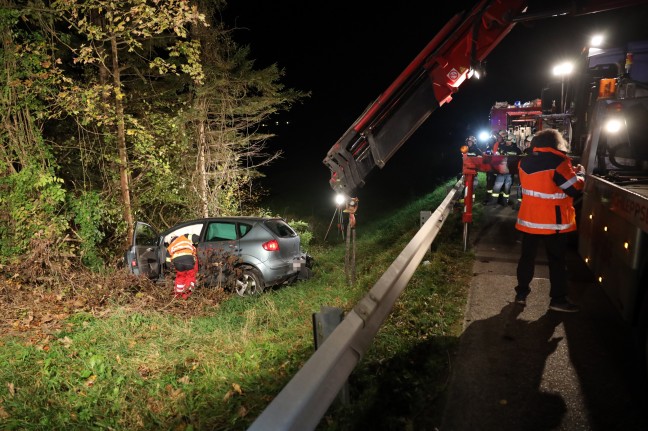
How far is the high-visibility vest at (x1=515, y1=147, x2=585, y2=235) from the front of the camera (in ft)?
14.5

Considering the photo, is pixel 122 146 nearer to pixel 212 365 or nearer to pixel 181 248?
pixel 181 248

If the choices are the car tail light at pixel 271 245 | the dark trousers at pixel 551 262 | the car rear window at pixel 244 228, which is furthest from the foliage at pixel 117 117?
the dark trousers at pixel 551 262

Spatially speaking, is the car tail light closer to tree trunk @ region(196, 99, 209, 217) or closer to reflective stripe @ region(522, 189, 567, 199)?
reflective stripe @ region(522, 189, 567, 199)

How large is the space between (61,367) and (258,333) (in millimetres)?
2150

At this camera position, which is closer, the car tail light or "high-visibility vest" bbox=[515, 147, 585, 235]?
"high-visibility vest" bbox=[515, 147, 585, 235]

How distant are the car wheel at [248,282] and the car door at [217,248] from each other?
349 mm

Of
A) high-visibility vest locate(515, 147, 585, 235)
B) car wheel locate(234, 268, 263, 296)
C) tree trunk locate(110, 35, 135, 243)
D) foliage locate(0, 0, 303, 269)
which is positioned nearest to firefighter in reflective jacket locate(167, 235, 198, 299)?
car wheel locate(234, 268, 263, 296)

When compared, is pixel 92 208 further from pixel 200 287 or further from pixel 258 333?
pixel 258 333

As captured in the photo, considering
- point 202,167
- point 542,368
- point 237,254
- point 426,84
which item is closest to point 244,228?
point 237,254

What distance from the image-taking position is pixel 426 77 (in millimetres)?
5578

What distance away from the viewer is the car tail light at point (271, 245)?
7645mm

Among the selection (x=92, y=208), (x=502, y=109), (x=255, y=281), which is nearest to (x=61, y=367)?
(x=255, y=281)

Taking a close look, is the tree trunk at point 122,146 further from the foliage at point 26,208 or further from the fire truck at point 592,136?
the fire truck at point 592,136

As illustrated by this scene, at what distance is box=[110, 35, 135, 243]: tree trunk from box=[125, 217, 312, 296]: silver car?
2.46 m
